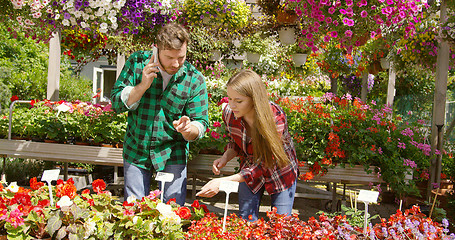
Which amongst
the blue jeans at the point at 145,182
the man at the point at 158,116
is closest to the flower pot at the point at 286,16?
the man at the point at 158,116

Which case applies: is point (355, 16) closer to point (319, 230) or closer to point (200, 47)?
point (319, 230)

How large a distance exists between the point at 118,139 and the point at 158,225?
1664 millimetres

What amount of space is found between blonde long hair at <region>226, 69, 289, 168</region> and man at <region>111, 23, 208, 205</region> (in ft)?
0.84

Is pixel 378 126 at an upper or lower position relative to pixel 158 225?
upper

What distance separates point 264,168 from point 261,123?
222mm

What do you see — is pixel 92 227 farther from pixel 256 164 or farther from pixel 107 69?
pixel 107 69

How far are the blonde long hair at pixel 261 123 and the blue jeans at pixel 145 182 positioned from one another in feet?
1.27

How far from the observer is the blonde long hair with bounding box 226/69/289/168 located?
1603 mm

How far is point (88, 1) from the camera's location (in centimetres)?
241

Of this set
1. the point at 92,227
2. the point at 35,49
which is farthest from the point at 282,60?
the point at 92,227

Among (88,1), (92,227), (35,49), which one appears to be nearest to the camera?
(92,227)

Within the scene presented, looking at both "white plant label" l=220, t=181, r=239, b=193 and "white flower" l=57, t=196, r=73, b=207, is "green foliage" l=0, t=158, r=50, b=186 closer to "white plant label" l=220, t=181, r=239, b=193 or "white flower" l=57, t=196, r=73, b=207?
"white flower" l=57, t=196, r=73, b=207

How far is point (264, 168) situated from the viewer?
5.59 ft

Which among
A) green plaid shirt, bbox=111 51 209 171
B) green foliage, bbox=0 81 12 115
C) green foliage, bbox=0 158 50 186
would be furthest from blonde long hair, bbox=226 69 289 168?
green foliage, bbox=0 81 12 115
